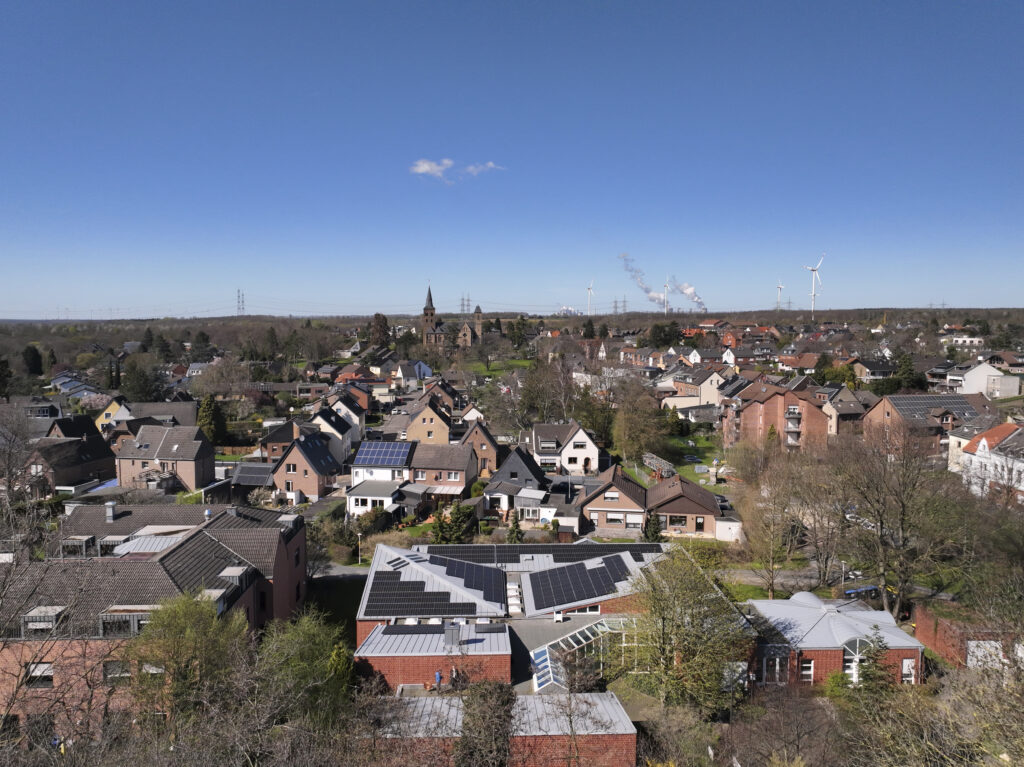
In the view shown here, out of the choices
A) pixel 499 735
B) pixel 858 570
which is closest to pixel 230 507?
pixel 499 735

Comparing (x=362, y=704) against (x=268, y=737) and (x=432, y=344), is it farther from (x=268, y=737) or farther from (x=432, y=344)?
(x=432, y=344)

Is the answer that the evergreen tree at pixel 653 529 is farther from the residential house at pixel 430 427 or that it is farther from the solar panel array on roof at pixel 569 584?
the residential house at pixel 430 427

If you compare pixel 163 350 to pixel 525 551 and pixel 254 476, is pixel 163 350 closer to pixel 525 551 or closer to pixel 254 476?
pixel 254 476

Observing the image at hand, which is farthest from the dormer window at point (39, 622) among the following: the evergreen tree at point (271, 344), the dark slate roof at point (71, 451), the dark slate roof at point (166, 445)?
the evergreen tree at point (271, 344)

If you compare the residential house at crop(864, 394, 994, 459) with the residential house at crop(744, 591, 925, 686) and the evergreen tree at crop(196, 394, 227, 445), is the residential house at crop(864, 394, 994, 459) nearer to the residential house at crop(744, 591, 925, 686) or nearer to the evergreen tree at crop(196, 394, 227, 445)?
the residential house at crop(744, 591, 925, 686)

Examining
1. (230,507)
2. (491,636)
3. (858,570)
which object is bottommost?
(858,570)

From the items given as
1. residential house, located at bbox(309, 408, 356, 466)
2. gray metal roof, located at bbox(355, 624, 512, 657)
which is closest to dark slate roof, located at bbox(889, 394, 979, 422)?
gray metal roof, located at bbox(355, 624, 512, 657)
